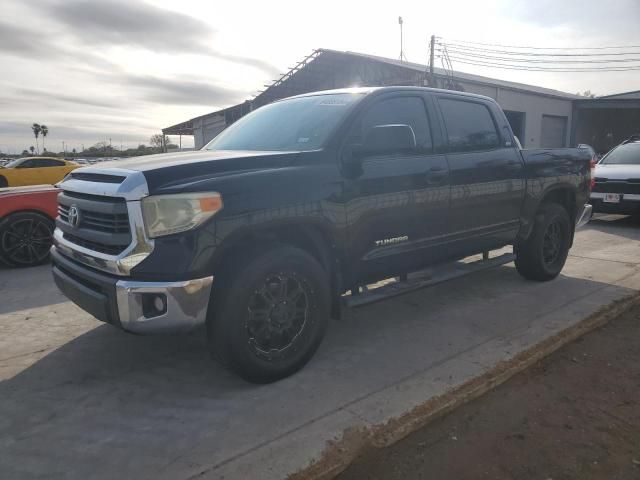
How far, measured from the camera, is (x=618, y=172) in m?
9.62

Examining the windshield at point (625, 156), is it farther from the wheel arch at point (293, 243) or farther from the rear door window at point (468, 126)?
the wheel arch at point (293, 243)

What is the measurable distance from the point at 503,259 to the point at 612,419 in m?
2.23

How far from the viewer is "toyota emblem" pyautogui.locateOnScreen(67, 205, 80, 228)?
10.5ft

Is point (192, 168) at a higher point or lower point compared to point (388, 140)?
lower

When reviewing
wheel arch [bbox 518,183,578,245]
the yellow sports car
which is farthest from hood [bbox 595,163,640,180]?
the yellow sports car

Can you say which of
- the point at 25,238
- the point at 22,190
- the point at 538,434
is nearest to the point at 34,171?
the point at 22,190

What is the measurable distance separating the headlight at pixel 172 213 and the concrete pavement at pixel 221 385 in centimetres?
107

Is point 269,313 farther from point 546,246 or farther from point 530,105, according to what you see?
point 530,105

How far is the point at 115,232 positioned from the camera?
113 inches

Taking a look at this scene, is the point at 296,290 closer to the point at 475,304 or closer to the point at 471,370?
the point at 471,370

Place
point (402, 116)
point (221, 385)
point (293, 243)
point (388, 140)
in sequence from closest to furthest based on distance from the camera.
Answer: point (221, 385)
point (293, 243)
point (388, 140)
point (402, 116)

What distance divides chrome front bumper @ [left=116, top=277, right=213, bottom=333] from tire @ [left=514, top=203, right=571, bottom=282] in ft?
12.2

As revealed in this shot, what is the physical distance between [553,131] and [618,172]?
20015 millimetres

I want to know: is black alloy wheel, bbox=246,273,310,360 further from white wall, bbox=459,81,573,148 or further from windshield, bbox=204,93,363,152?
white wall, bbox=459,81,573,148
